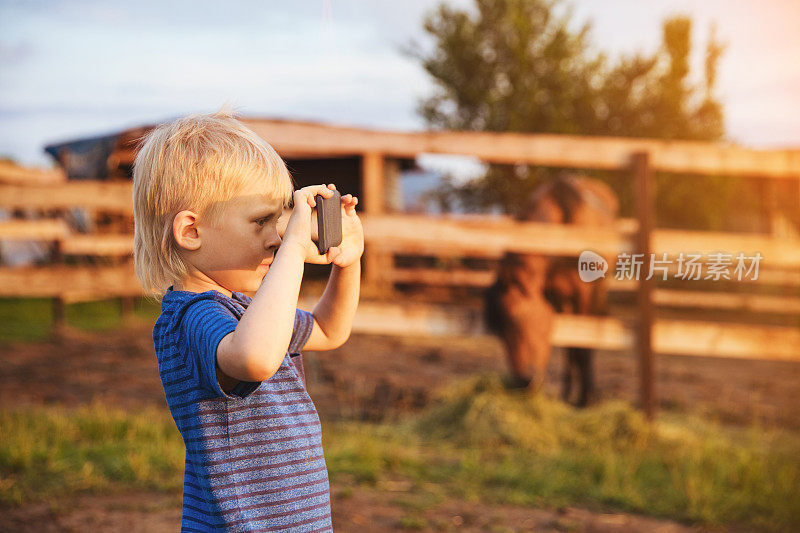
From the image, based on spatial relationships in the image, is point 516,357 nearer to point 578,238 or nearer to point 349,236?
point 578,238

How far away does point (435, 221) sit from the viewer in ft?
14.9

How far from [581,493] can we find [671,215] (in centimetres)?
1388

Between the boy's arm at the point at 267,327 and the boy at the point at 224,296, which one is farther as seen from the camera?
the boy at the point at 224,296

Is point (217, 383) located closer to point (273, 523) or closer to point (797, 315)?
point (273, 523)

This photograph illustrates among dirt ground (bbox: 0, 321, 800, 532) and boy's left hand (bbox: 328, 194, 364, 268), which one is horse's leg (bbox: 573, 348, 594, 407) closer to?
dirt ground (bbox: 0, 321, 800, 532)

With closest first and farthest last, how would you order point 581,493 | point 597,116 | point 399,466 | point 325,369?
point 581,493
point 399,466
point 325,369
point 597,116

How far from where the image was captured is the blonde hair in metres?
1.21

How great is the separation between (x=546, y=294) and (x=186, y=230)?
4968mm

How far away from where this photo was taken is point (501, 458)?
3834mm

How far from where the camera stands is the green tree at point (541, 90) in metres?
14.8

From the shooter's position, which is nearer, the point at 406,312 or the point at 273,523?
the point at 273,523

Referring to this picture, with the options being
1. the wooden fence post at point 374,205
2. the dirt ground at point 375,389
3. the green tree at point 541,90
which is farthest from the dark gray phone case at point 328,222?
the green tree at point 541,90

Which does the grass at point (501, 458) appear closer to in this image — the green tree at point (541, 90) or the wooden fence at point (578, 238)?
the wooden fence at point (578, 238)

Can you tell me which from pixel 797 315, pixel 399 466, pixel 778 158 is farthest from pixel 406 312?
pixel 797 315
